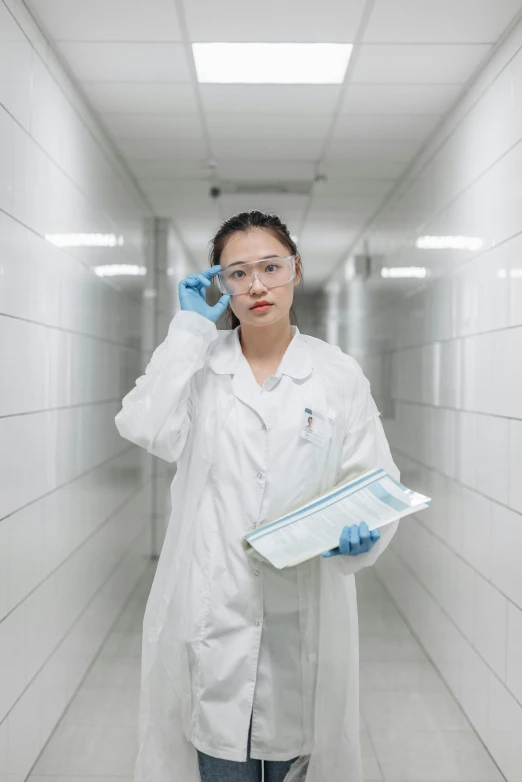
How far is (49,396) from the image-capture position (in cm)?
259

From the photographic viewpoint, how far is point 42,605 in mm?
2486

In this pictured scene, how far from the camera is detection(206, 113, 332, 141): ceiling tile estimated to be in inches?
131

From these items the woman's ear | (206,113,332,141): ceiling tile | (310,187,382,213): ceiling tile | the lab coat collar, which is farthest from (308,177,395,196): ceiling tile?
the lab coat collar

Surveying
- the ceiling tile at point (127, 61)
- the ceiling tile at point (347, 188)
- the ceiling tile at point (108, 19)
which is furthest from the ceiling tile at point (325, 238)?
the ceiling tile at point (108, 19)

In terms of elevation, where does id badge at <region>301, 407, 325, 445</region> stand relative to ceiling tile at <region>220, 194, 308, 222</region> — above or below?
below

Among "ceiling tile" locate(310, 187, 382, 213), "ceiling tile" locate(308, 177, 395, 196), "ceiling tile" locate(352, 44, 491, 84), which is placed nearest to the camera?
"ceiling tile" locate(352, 44, 491, 84)

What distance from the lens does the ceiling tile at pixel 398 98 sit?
297 cm

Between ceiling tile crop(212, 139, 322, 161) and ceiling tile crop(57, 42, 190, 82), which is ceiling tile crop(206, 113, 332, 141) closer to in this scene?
ceiling tile crop(212, 139, 322, 161)

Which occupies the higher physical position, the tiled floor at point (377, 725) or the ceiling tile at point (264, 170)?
Answer: the ceiling tile at point (264, 170)

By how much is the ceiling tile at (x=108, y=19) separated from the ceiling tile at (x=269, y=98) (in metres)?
0.49

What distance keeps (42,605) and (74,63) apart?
1.90 metres

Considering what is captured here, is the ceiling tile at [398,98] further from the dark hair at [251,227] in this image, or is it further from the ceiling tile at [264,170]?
the dark hair at [251,227]

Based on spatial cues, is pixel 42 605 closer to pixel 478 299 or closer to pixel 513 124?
pixel 478 299

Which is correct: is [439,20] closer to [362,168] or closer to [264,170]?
[362,168]
